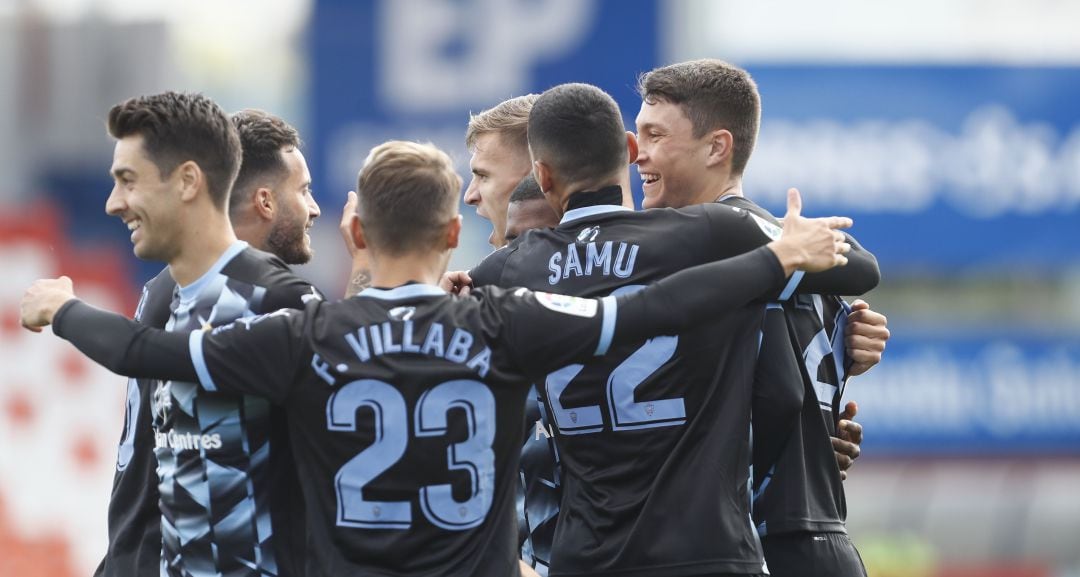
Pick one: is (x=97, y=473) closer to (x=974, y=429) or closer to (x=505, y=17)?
(x=505, y=17)

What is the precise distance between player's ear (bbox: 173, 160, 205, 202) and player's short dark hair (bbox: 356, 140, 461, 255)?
1.52 ft

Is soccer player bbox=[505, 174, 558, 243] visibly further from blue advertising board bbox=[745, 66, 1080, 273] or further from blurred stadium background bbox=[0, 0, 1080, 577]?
blue advertising board bbox=[745, 66, 1080, 273]

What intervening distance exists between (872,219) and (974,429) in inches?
115

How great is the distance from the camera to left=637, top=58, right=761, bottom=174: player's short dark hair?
5004mm

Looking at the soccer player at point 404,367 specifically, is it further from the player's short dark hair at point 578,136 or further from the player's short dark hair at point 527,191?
the player's short dark hair at point 527,191

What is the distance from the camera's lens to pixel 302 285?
13.7ft

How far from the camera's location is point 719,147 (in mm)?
4992

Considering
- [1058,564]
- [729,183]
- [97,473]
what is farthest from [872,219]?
[729,183]

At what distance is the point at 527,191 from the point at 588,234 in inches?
37.0

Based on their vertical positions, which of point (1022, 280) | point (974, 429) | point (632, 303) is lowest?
point (974, 429)

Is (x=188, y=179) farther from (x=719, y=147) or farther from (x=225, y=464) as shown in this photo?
(x=719, y=147)

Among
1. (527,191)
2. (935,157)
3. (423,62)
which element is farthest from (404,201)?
(935,157)

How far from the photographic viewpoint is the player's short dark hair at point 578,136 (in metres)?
4.62

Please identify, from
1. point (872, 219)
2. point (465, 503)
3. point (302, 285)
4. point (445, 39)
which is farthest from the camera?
point (872, 219)
